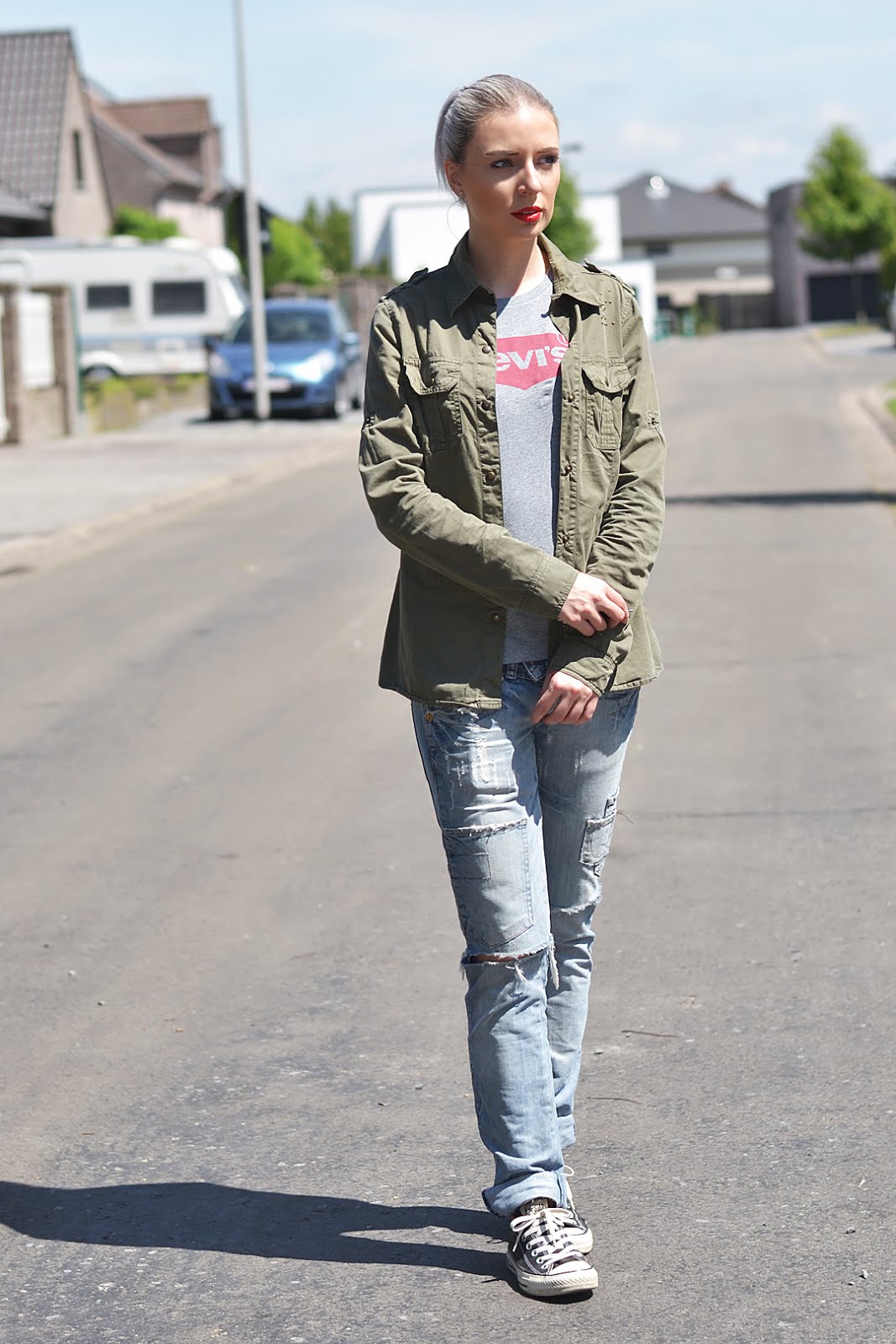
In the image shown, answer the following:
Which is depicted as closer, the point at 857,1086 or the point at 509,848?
the point at 509,848

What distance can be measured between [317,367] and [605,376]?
27290 mm

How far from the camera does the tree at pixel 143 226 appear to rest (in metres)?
56.5

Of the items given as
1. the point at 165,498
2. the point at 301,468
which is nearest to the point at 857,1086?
the point at 165,498

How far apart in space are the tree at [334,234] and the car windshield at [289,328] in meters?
80.1

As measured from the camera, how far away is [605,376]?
10.8ft

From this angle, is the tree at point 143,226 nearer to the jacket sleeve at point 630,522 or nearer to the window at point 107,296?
the window at point 107,296

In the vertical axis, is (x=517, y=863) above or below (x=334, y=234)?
below

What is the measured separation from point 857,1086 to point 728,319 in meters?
95.9

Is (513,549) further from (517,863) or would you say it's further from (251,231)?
(251,231)

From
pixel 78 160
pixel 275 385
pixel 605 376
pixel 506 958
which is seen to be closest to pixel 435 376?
pixel 605 376

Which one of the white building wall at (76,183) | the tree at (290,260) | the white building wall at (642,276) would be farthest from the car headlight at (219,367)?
the white building wall at (642,276)

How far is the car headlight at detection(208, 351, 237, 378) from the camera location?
98.5ft

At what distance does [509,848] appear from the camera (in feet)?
10.7

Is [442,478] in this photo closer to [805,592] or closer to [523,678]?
[523,678]
